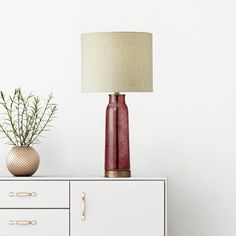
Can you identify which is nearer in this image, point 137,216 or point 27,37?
point 137,216

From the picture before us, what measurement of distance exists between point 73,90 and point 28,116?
332 millimetres

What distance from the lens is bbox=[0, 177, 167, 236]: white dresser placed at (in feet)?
11.3

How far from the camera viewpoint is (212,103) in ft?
12.6

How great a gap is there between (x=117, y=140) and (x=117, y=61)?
0.39 meters

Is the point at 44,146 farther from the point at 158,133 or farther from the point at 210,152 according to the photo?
the point at 210,152

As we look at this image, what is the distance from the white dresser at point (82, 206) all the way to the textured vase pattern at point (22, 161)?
0.32 ft

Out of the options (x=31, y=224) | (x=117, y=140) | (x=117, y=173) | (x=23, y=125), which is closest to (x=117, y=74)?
(x=117, y=140)

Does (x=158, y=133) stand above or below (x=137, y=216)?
above

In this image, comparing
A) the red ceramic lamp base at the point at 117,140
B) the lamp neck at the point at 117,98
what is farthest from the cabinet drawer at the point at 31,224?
the lamp neck at the point at 117,98

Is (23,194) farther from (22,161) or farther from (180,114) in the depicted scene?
(180,114)

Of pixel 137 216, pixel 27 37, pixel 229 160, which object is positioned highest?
pixel 27 37

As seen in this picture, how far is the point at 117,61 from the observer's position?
3.41 meters

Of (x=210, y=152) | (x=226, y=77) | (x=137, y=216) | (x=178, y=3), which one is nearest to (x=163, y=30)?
(x=178, y=3)

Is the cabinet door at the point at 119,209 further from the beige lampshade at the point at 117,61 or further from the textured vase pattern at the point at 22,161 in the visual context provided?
the beige lampshade at the point at 117,61
